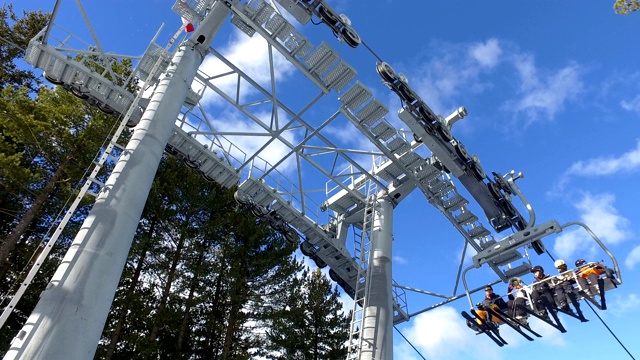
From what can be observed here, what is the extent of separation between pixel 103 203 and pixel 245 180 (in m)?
7.81

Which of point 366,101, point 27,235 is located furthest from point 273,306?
point 366,101

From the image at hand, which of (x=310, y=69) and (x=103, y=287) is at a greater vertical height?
(x=310, y=69)

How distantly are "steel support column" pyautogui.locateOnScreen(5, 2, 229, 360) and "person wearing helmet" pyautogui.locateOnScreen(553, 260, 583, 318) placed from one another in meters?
10.4

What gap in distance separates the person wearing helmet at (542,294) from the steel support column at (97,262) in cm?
1030

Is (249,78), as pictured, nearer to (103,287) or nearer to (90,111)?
(103,287)

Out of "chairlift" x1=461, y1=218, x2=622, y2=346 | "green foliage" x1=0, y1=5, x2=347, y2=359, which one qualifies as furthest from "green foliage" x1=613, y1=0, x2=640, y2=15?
"green foliage" x1=0, y1=5, x2=347, y2=359

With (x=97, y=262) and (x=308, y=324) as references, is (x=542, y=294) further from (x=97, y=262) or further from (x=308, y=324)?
(x=308, y=324)

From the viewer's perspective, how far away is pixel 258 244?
906 inches

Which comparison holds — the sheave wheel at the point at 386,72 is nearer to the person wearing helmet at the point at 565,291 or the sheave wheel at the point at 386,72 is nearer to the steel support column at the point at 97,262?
the steel support column at the point at 97,262

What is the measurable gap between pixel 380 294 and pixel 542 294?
4555mm

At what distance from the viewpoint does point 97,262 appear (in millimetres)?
7109

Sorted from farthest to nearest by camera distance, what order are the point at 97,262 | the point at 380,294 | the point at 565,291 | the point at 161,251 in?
the point at 161,251 < the point at 380,294 < the point at 565,291 < the point at 97,262

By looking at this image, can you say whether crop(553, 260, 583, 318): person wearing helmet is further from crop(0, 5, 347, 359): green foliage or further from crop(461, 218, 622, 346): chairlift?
crop(0, 5, 347, 359): green foliage

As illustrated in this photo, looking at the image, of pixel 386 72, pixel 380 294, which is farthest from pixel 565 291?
pixel 386 72
